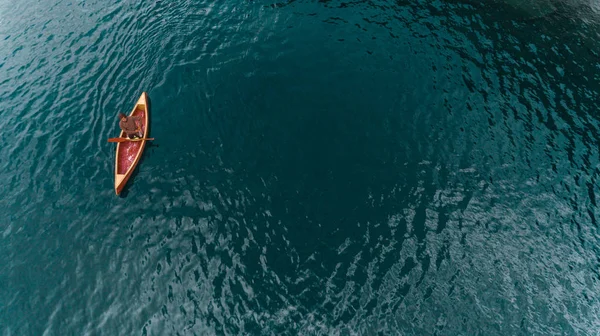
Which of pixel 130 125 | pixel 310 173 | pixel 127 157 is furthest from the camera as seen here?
pixel 130 125

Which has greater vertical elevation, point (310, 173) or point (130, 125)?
point (130, 125)

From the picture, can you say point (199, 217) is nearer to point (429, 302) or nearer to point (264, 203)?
point (264, 203)

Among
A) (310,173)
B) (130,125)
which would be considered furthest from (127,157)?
(310,173)

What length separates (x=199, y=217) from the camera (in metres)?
27.3

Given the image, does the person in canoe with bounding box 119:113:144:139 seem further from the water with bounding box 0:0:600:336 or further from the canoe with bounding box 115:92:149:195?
the water with bounding box 0:0:600:336

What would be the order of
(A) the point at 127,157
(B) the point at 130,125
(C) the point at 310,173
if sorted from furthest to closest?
(B) the point at 130,125 → (A) the point at 127,157 → (C) the point at 310,173

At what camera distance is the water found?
77.6 feet

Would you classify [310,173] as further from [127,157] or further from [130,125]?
[130,125]

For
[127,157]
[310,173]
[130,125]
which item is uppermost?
[130,125]

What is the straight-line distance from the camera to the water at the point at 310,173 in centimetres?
2364

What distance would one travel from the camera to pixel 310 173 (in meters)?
28.6

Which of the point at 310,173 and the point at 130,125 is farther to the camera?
the point at 130,125

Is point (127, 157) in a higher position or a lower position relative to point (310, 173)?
higher

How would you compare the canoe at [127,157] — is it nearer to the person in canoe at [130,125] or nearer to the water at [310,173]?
the person in canoe at [130,125]
